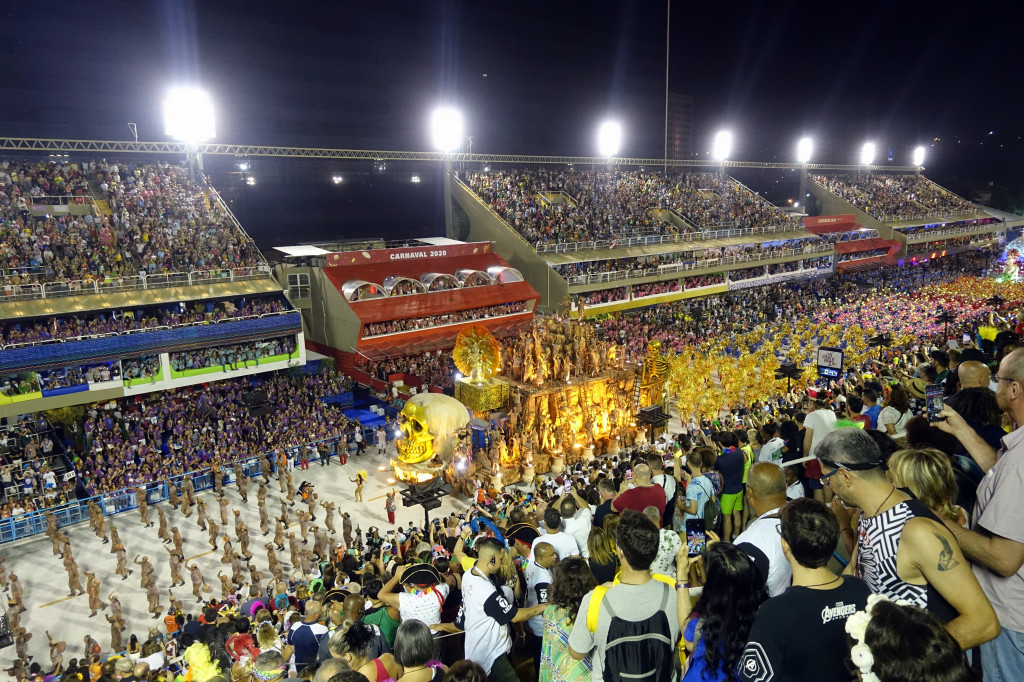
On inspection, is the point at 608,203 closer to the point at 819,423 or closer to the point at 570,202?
the point at 570,202

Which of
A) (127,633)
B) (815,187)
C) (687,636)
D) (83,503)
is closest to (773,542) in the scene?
(687,636)

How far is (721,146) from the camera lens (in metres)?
52.8

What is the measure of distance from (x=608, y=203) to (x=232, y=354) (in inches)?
1012

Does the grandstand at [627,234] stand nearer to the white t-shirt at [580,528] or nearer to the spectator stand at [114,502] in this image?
the spectator stand at [114,502]

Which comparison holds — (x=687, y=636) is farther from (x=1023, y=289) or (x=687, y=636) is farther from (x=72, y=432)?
(x=1023, y=289)

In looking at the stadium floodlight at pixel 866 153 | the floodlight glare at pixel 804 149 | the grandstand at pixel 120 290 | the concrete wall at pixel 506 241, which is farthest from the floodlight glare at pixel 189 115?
the stadium floodlight at pixel 866 153

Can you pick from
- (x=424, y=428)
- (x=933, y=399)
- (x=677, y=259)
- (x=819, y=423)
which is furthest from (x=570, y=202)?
(x=819, y=423)

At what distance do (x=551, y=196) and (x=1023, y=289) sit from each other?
28.6m

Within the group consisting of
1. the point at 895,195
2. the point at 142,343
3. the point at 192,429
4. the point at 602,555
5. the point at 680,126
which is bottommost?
the point at 192,429

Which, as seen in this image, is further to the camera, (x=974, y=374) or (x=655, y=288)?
(x=655, y=288)

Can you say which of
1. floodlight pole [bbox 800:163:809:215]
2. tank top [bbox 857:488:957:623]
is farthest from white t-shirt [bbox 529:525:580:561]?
floodlight pole [bbox 800:163:809:215]

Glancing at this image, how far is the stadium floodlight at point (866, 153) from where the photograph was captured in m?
63.3

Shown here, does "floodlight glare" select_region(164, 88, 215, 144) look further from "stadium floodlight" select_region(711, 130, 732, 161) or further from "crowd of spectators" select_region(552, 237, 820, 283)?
"stadium floodlight" select_region(711, 130, 732, 161)

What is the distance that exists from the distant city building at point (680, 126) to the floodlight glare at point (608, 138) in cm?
673
